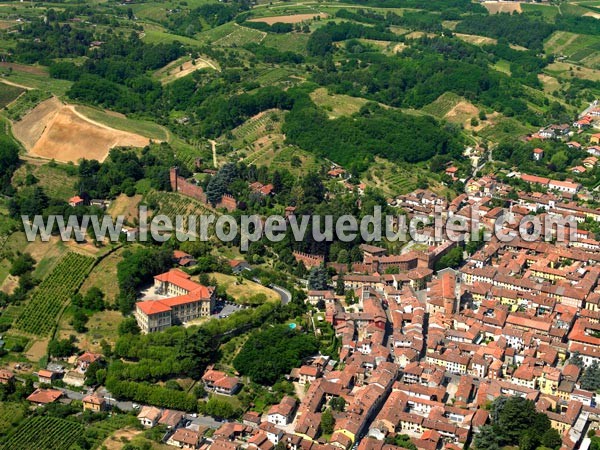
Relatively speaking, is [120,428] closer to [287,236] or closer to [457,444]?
[457,444]

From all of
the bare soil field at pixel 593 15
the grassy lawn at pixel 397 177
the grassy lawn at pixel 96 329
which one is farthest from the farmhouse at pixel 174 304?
the bare soil field at pixel 593 15

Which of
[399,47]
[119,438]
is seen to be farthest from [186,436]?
[399,47]

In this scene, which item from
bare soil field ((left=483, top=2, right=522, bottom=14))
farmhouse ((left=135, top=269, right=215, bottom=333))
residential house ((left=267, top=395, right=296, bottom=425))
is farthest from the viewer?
bare soil field ((left=483, top=2, right=522, bottom=14))

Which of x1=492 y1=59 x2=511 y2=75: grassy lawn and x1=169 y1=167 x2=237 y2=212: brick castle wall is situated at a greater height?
x1=169 y1=167 x2=237 y2=212: brick castle wall

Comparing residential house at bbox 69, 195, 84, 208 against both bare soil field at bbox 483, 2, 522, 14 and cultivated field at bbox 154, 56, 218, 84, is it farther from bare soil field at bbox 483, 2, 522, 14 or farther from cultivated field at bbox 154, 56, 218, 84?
bare soil field at bbox 483, 2, 522, 14

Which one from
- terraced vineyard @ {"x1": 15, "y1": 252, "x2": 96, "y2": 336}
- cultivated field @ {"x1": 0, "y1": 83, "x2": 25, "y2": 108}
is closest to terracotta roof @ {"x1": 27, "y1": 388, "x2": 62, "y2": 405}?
terraced vineyard @ {"x1": 15, "y1": 252, "x2": 96, "y2": 336}

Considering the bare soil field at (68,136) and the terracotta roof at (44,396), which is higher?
the bare soil field at (68,136)

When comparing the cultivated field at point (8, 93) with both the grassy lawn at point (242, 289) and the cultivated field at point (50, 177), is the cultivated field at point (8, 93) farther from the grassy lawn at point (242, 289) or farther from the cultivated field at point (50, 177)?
the grassy lawn at point (242, 289)

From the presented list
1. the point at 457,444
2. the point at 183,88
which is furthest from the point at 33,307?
the point at 183,88
